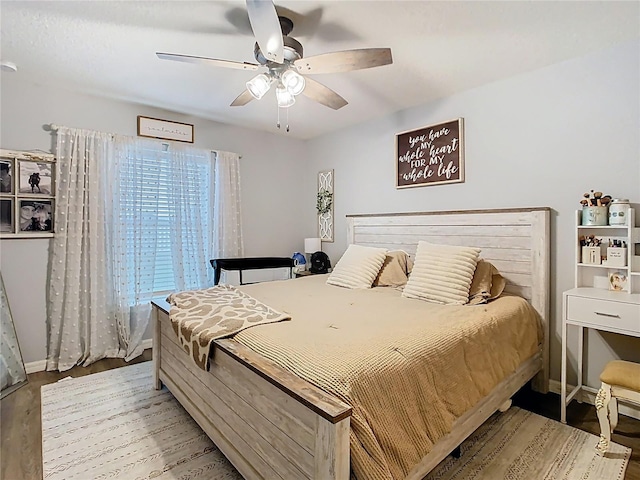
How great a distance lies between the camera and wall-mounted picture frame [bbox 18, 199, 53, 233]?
2855 millimetres

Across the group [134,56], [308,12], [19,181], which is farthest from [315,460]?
[19,181]

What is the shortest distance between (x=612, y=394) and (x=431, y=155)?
2217mm

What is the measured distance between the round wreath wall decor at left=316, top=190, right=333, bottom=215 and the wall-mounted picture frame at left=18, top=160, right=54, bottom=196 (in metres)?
2.77

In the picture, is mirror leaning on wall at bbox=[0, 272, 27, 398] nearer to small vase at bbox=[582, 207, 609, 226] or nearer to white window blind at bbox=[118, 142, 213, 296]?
white window blind at bbox=[118, 142, 213, 296]

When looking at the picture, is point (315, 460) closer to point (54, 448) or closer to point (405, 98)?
point (54, 448)

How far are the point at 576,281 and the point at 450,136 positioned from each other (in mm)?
1542

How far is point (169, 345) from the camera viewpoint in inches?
94.7

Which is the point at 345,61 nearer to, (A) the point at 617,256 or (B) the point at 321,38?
(B) the point at 321,38

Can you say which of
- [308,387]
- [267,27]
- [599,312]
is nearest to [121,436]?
[308,387]

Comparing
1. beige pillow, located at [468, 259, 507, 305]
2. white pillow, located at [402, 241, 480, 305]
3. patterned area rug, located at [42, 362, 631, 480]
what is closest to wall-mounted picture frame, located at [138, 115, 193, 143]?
patterned area rug, located at [42, 362, 631, 480]

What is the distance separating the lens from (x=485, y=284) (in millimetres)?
2518

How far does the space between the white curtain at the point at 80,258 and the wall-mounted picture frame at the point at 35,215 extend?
77 millimetres

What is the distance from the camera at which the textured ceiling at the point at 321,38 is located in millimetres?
1862

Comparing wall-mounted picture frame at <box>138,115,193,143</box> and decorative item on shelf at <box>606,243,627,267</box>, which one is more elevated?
wall-mounted picture frame at <box>138,115,193,143</box>
